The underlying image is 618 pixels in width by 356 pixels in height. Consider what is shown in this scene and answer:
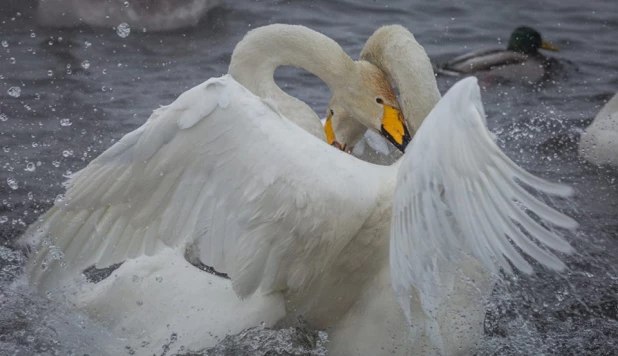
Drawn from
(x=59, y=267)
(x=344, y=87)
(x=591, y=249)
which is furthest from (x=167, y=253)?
(x=591, y=249)

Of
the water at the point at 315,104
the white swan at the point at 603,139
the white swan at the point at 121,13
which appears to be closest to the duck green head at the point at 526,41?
the water at the point at 315,104

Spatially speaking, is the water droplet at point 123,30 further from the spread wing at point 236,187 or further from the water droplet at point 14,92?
the spread wing at point 236,187

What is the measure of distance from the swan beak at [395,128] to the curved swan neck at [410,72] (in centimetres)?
7

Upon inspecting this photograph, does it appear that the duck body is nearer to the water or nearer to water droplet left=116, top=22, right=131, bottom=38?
the water

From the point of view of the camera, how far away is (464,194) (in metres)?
3.37

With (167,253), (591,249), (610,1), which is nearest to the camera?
(167,253)

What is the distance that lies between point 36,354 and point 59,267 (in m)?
0.54

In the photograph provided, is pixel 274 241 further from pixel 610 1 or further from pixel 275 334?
pixel 610 1

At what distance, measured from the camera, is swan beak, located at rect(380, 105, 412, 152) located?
4957 millimetres

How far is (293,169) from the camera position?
369 cm

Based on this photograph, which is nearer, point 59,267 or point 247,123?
point 247,123

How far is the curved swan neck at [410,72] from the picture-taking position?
481 cm

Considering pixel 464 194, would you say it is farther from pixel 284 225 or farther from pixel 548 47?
pixel 548 47

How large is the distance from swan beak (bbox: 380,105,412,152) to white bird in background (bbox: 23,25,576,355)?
0.24 m
